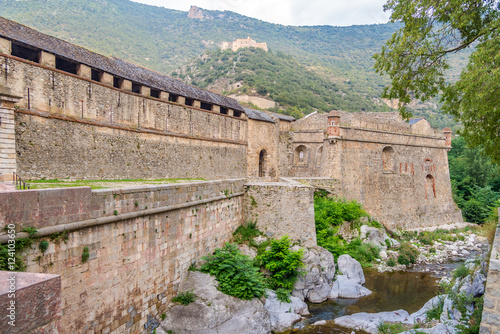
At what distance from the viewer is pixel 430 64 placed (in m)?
7.66

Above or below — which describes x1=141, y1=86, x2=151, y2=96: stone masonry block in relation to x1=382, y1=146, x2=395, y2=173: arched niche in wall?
above

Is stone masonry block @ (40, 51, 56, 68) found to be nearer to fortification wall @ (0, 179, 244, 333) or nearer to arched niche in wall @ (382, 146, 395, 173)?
fortification wall @ (0, 179, 244, 333)

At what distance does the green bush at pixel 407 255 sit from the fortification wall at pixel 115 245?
12.7 m

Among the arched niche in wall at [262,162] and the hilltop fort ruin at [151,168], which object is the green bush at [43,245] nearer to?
the hilltop fort ruin at [151,168]

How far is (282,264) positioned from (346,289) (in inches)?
135

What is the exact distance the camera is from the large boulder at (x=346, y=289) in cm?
1195

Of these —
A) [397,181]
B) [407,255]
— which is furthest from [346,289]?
[397,181]

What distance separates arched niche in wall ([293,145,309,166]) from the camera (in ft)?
77.4

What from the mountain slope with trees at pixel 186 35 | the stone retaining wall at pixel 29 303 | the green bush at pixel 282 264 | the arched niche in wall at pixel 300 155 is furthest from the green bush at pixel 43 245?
the mountain slope with trees at pixel 186 35

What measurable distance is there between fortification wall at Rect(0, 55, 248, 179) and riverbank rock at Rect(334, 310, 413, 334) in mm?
10523

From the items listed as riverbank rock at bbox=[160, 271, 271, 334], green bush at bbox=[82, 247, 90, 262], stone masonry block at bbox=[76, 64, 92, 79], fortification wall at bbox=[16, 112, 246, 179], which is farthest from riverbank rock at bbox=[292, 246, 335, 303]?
stone masonry block at bbox=[76, 64, 92, 79]

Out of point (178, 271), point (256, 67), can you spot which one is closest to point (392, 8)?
point (178, 271)

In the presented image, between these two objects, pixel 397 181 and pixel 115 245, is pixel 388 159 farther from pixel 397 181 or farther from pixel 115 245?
pixel 115 245

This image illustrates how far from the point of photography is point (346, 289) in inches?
479
